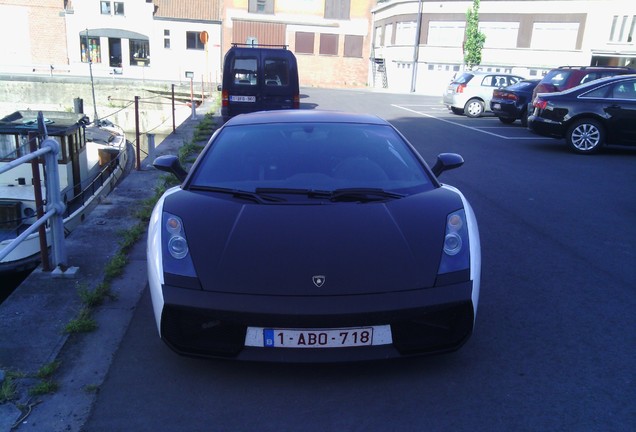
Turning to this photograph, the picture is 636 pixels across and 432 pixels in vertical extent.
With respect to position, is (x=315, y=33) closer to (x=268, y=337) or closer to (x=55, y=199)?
(x=55, y=199)

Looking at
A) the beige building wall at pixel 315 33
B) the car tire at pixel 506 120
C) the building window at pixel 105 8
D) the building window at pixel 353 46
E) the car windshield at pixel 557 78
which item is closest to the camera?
the car windshield at pixel 557 78

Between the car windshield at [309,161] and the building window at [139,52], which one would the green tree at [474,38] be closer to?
Answer: the building window at [139,52]

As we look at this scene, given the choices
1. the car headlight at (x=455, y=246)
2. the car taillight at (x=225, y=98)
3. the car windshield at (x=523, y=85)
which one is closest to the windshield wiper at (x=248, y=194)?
the car headlight at (x=455, y=246)

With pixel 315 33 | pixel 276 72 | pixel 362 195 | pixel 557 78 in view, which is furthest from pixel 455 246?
pixel 315 33

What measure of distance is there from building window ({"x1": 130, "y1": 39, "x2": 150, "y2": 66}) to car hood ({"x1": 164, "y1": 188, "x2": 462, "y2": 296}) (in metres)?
47.9

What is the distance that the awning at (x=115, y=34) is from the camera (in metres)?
45.5

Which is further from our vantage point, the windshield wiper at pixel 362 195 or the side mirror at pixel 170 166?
the side mirror at pixel 170 166

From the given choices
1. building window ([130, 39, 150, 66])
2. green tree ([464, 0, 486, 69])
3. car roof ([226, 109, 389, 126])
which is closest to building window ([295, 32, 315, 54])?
building window ([130, 39, 150, 66])

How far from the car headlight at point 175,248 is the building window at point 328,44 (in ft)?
160

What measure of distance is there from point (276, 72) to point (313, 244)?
38.5ft

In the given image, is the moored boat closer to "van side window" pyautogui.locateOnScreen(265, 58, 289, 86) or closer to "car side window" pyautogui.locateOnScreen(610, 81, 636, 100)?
"van side window" pyautogui.locateOnScreen(265, 58, 289, 86)

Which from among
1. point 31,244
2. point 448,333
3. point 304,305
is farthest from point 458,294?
point 31,244

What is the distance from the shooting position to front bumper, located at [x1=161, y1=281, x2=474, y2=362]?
3.03 metres

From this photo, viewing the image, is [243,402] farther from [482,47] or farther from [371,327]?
[482,47]
